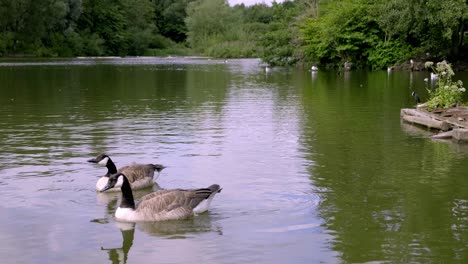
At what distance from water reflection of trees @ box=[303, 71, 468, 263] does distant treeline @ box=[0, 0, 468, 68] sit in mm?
29452

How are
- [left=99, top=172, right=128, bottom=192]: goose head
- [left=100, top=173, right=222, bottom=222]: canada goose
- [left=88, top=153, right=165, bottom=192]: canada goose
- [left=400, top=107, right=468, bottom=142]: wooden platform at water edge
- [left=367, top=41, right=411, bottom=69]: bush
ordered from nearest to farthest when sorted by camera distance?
[left=100, top=173, right=222, bottom=222]: canada goose, [left=99, top=172, right=128, bottom=192]: goose head, [left=88, top=153, right=165, bottom=192]: canada goose, [left=400, top=107, right=468, bottom=142]: wooden platform at water edge, [left=367, top=41, right=411, bottom=69]: bush

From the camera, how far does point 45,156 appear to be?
13.6 meters

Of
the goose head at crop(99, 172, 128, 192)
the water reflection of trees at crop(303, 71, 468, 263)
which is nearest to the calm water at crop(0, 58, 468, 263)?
the water reflection of trees at crop(303, 71, 468, 263)

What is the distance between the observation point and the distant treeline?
154 ft

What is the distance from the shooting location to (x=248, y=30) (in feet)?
329

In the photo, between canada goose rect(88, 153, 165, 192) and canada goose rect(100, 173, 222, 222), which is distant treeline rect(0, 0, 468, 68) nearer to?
canada goose rect(88, 153, 165, 192)

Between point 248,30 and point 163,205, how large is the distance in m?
92.9

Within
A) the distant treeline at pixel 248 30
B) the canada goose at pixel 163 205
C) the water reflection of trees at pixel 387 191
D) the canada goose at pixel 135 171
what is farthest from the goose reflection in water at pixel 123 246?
the distant treeline at pixel 248 30

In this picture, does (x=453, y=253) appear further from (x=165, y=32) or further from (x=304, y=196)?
(x=165, y=32)

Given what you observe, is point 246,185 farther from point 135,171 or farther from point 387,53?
point 387,53

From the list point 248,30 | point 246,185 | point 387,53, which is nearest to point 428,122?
point 246,185

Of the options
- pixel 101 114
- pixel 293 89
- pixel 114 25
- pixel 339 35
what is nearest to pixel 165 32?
pixel 114 25

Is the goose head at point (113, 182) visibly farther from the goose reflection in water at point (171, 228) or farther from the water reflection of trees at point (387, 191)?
the water reflection of trees at point (387, 191)

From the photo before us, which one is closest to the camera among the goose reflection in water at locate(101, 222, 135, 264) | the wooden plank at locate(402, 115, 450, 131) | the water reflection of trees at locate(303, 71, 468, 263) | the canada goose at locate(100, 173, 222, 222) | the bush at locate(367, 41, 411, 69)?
the goose reflection in water at locate(101, 222, 135, 264)
